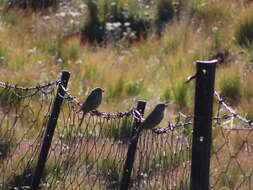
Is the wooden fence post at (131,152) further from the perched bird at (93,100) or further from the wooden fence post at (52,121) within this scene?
the perched bird at (93,100)

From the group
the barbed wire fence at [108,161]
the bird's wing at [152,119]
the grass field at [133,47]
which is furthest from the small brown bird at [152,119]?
the grass field at [133,47]

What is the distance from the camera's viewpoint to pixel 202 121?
12.8ft

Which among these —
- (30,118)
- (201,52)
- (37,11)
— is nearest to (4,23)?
(37,11)

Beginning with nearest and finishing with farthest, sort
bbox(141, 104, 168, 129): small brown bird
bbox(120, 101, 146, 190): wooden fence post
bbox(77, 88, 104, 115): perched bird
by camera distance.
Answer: bbox(120, 101, 146, 190): wooden fence post → bbox(141, 104, 168, 129): small brown bird → bbox(77, 88, 104, 115): perched bird

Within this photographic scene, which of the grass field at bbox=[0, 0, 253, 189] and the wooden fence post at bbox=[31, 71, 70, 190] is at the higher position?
the grass field at bbox=[0, 0, 253, 189]

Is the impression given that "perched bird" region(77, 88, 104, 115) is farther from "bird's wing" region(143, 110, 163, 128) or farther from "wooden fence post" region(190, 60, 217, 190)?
"wooden fence post" region(190, 60, 217, 190)

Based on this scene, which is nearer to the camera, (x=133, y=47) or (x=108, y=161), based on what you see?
(x=108, y=161)

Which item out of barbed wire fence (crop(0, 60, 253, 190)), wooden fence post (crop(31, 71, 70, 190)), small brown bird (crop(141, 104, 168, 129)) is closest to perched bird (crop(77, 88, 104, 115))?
barbed wire fence (crop(0, 60, 253, 190))

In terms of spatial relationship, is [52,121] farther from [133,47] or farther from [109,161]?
[133,47]

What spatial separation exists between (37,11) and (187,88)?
4654mm

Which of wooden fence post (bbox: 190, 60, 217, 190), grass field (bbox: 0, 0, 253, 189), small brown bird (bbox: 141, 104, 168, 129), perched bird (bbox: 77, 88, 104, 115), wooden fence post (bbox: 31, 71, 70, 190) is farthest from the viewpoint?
grass field (bbox: 0, 0, 253, 189)

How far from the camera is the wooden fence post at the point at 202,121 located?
388 cm

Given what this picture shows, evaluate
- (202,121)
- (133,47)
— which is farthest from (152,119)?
(133,47)

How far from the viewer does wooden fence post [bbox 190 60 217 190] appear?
12.7ft
